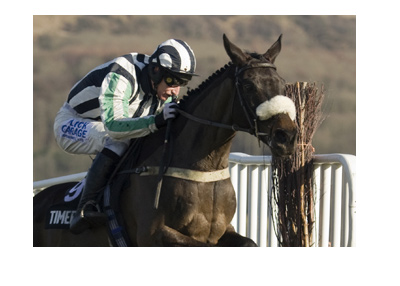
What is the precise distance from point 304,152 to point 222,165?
1863mm

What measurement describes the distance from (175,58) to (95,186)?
4.16 ft

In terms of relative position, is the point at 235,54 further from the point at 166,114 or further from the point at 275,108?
the point at 166,114

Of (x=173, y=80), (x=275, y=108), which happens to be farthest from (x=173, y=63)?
(x=275, y=108)

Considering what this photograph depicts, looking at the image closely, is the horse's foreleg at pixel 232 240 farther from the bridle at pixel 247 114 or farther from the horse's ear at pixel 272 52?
the horse's ear at pixel 272 52

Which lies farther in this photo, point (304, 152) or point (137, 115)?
point (304, 152)

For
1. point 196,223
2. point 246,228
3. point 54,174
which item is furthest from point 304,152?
point 54,174

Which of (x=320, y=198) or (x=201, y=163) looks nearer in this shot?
(x=201, y=163)

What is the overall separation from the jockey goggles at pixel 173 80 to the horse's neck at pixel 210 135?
0.46 metres

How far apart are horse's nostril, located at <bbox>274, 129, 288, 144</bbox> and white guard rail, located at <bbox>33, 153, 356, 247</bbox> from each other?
2208mm

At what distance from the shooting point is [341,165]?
7.83 meters

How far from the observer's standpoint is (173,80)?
6715 millimetres

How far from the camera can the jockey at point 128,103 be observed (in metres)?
6.43

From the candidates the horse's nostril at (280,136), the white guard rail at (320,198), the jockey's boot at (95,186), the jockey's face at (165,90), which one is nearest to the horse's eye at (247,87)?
the horse's nostril at (280,136)

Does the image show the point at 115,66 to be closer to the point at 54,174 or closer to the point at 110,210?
the point at 110,210
